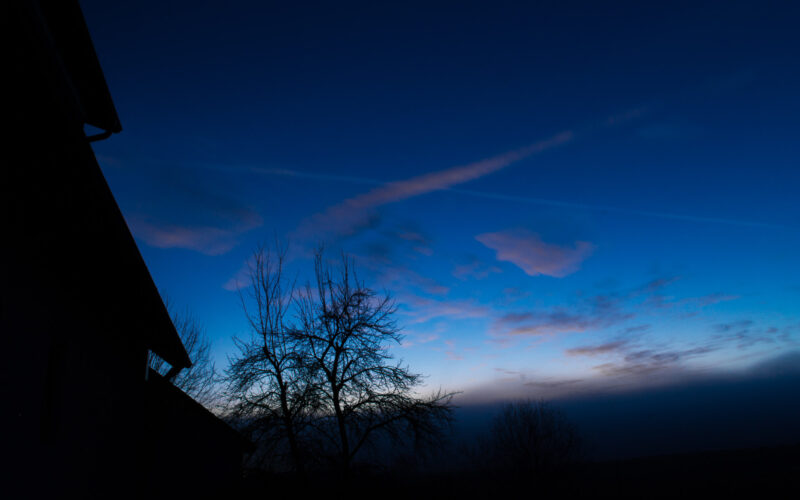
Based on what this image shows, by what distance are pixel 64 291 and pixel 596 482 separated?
59853 millimetres

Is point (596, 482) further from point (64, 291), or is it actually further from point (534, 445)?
point (64, 291)

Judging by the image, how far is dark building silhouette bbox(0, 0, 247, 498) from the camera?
2377 mm

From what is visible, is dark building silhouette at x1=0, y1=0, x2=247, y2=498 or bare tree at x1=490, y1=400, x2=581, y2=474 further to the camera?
bare tree at x1=490, y1=400, x2=581, y2=474

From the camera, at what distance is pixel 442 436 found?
16172 mm

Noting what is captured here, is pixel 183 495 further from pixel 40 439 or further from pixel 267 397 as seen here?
pixel 40 439

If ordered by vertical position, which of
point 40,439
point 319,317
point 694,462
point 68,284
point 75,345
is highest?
point 319,317

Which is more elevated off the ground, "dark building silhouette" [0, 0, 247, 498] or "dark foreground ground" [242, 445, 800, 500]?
"dark building silhouette" [0, 0, 247, 498]

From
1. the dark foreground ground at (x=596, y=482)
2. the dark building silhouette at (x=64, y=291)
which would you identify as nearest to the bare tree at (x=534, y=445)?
the dark foreground ground at (x=596, y=482)

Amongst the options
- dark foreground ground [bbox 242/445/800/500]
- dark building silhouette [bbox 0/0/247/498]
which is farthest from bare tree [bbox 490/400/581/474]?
dark building silhouette [bbox 0/0/247/498]

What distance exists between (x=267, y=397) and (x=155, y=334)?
12325 millimetres

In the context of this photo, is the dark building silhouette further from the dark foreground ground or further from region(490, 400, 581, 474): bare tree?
region(490, 400, 581, 474): bare tree

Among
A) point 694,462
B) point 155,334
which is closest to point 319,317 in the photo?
point 155,334

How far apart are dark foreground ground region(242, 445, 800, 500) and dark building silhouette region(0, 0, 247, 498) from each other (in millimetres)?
Answer: 12255

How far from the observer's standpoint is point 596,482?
51156 millimetres
